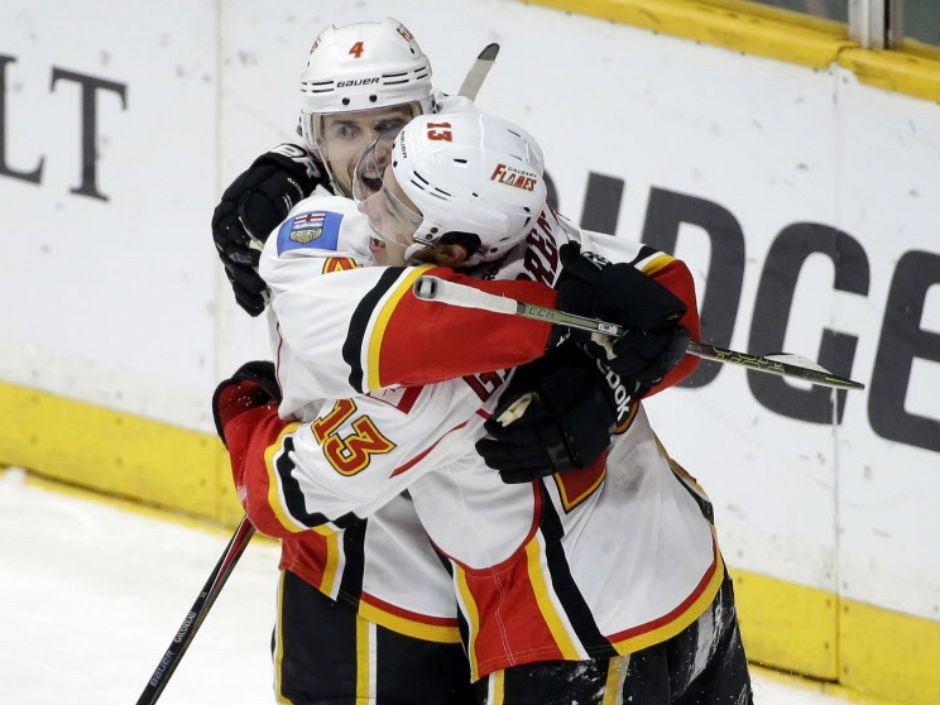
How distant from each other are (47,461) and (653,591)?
2499mm

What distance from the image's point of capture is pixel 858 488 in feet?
12.1

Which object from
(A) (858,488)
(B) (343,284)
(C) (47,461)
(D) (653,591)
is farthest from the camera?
(C) (47,461)

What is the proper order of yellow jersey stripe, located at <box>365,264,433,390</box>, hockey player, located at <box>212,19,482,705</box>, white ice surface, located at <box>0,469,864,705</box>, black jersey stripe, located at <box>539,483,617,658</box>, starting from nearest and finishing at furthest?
yellow jersey stripe, located at <box>365,264,433,390</box>
black jersey stripe, located at <box>539,483,617,658</box>
hockey player, located at <box>212,19,482,705</box>
white ice surface, located at <box>0,469,864,705</box>

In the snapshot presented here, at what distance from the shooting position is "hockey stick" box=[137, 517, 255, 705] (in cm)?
317

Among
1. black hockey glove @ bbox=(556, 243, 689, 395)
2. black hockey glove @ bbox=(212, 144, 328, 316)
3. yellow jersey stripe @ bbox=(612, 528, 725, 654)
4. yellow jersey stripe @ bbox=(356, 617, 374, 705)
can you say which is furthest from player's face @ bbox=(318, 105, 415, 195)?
yellow jersey stripe @ bbox=(612, 528, 725, 654)

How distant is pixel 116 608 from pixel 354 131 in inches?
63.3

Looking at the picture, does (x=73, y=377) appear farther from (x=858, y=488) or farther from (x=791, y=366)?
(x=791, y=366)

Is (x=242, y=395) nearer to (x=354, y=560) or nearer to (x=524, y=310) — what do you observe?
(x=354, y=560)

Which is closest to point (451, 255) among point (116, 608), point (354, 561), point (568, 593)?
point (568, 593)

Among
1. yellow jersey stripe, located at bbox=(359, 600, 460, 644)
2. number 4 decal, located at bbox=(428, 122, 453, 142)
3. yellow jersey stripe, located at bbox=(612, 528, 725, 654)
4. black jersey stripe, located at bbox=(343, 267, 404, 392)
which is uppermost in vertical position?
number 4 decal, located at bbox=(428, 122, 453, 142)

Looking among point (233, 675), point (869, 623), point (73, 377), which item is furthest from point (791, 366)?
point (73, 377)

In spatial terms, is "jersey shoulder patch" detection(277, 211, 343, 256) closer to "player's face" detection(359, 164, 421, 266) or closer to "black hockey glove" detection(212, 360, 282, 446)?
"player's face" detection(359, 164, 421, 266)

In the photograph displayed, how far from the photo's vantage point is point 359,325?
2346 millimetres

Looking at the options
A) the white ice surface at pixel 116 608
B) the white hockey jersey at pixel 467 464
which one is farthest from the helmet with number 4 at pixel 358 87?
the white ice surface at pixel 116 608
